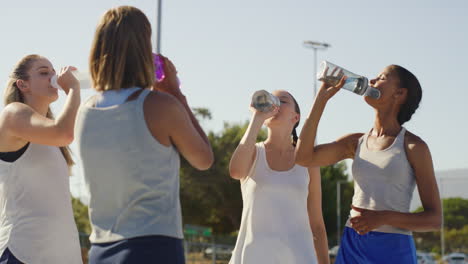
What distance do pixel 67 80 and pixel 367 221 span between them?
6.11 ft

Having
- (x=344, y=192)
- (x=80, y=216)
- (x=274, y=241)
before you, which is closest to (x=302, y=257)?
(x=274, y=241)

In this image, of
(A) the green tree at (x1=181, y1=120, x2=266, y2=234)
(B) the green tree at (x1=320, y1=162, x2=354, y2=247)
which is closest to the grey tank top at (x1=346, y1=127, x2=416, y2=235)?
(A) the green tree at (x1=181, y1=120, x2=266, y2=234)

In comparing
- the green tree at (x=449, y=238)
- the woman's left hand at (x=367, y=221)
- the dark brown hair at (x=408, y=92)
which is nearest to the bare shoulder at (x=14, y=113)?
the woman's left hand at (x=367, y=221)

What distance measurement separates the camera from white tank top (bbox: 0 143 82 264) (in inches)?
173

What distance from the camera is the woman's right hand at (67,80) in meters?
3.95

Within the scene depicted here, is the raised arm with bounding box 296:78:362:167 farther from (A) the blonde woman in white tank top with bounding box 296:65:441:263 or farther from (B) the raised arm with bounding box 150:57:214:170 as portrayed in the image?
(B) the raised arm with bounding box 150:57:214:170

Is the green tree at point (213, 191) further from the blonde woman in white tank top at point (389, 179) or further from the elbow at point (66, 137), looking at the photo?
the elbow at point (66, 137)

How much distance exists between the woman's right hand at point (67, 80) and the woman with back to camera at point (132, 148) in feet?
1.66

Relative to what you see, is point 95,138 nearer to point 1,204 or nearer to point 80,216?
point 1,204

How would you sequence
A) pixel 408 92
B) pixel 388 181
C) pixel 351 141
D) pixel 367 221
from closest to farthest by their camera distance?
pixel 367 221
pixel 388 181
pixel 408 92
pixel 351 141

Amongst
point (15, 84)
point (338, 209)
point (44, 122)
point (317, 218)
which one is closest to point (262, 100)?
point (317, 218)

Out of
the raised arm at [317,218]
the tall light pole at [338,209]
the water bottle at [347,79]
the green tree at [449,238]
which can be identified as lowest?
the green tree at [449,238]

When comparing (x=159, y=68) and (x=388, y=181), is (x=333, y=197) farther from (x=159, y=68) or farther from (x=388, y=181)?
(x=159, y=68)

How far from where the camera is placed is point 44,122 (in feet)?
13.3
